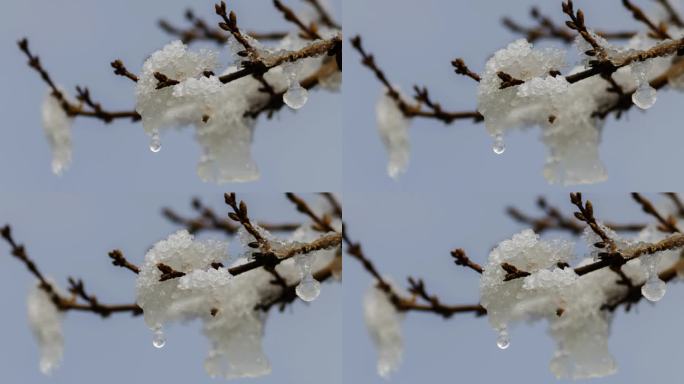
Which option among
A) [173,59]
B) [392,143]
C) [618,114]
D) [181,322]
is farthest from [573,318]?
[173,59]

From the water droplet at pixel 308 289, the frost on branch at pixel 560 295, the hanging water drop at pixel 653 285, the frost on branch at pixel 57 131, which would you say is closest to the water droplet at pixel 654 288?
the hanging water drop at pixel 653 285

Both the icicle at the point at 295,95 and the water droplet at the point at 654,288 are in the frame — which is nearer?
the water droplet at the point at 654,288

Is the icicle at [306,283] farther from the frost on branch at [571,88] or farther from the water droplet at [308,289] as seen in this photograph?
the frost on branch at [571,88]

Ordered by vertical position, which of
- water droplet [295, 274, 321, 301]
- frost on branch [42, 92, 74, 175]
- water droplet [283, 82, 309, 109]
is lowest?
water droplet [295, 274, 321, 301]

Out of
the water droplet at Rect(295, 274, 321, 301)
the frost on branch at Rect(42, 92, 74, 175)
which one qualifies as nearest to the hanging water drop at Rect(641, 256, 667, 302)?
the water droplet at Rect(295, 274, 321, 301)

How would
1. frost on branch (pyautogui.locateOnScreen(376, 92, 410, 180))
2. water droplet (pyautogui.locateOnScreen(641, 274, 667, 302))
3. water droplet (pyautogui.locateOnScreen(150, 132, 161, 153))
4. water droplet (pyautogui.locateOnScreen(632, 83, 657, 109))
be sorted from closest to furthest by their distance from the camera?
water droplet (pyautogui.locateOnScreen(641, 274, 667, 302))
water droplet (pyautogui.locateOnScreen(632, 83, 657, 109))
water droplet (pyautogui.locateOnScreen(150, 132, 161, 153))
frost on branch (pyautogui.locateOnScreen(376, 92, 410, 180))

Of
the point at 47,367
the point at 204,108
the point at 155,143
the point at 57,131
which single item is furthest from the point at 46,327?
the point at 204,108

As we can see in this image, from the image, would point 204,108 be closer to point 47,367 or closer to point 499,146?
point 499,146

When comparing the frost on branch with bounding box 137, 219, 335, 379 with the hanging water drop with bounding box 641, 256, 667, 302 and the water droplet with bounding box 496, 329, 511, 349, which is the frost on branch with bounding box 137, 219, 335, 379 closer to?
the water droplet with bounding box 496, 329, 511, 349

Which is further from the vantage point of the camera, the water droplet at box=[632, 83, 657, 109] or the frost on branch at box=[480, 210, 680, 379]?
the frost on branch at box=[480, 210, 680, 379]
